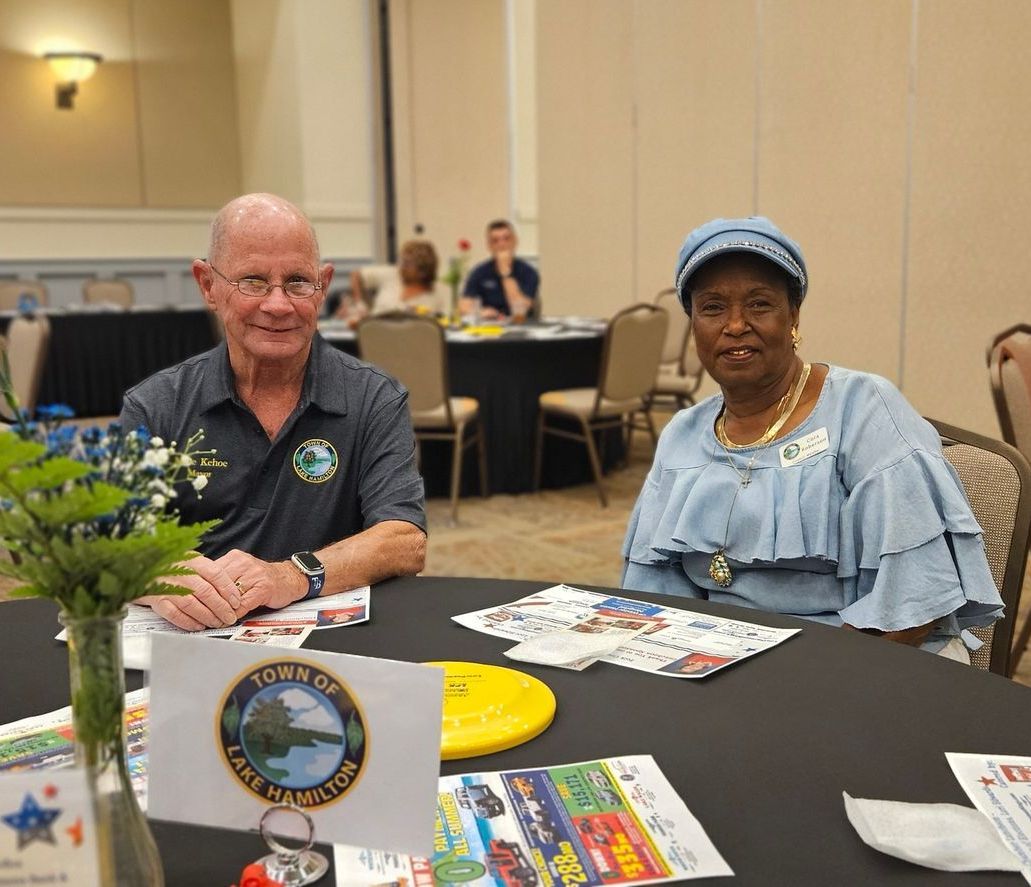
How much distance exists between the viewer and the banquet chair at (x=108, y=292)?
9289mm

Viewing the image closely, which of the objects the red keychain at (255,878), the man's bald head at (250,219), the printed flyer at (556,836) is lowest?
the printed flyer at (556,836)

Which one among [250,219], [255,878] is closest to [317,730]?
[255,878]

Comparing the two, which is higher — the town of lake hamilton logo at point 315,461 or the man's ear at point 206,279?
the man's ear at point 206,279

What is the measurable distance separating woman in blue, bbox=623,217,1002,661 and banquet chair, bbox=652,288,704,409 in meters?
4.10

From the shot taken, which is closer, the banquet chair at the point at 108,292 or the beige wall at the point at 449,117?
the banquet chair at the point at 108,292

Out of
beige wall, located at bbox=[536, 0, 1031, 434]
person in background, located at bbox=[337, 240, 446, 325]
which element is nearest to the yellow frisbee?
beige wall, located at bbox=[536, 0, 1031, 434]

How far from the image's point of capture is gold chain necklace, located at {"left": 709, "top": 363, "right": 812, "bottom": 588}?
1.77 metres

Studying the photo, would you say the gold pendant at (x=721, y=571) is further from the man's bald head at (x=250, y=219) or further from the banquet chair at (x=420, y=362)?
the banquet chair at (x=420, y=362)

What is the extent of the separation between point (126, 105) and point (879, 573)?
10.6 m

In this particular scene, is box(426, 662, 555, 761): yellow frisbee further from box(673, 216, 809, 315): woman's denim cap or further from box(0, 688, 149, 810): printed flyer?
box(673, 216, 809, 315): woman's denim cap

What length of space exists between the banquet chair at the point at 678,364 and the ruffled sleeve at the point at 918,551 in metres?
4.27

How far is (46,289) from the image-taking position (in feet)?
31.1

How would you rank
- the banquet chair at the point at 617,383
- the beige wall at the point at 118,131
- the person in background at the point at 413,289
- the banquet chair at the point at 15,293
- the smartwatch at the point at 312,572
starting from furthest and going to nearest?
the beige wall at the point at 118,131 → the banquet chair at the point at 15,293 → the person in background at the point at 413,289 → the banquet chair at the point at 617,383 → the smartwatch at the point at 312,572

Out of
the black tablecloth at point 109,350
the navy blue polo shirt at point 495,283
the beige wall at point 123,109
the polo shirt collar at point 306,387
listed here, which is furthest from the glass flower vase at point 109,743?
the beige wall at point 123,109
